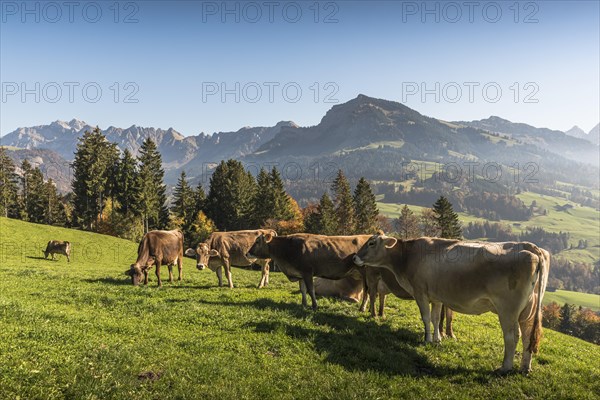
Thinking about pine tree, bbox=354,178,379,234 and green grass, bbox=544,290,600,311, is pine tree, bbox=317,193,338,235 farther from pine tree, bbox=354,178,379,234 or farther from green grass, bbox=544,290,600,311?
green grass, bbox=544,290,600,311

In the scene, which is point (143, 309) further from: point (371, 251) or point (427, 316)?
point (427, 316)

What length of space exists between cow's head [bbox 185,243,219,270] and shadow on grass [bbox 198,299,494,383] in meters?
7.32

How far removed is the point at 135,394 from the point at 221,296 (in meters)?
10.2

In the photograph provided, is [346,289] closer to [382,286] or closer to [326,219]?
[382,286]

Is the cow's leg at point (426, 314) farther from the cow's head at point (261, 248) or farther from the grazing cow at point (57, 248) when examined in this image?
the grazing cow at point (57, 248)

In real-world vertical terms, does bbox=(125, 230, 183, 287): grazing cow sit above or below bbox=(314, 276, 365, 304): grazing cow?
above

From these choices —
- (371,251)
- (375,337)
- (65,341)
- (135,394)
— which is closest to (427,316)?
(375,337)

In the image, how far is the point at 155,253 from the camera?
21.8 metres

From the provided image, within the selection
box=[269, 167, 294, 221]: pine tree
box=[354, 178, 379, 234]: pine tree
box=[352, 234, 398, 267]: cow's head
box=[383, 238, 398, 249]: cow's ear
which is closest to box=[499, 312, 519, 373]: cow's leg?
box=[383, 238, 398, 249]: cow's ear

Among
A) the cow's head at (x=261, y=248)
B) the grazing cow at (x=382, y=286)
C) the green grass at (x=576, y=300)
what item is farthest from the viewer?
the green grass at (x=576, y=300)

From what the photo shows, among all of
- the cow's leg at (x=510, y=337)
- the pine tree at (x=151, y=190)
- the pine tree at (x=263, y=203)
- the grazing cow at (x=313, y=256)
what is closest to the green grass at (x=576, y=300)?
the pine tree at (x=263, y=203)

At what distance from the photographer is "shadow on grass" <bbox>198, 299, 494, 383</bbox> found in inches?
404

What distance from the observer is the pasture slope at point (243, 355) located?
27.9 feet

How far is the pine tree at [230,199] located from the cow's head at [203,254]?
5664 cm
